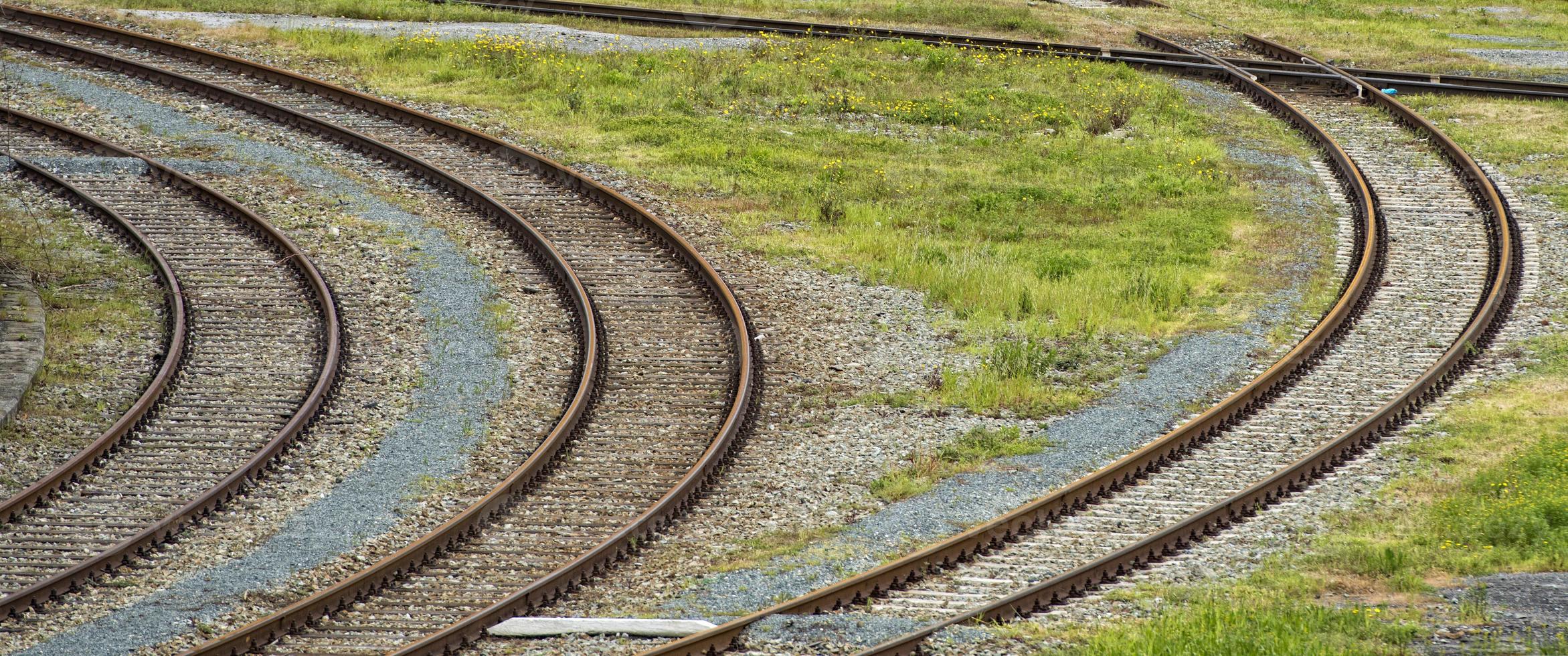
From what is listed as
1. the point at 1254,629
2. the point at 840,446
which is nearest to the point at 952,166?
the point at 840,446

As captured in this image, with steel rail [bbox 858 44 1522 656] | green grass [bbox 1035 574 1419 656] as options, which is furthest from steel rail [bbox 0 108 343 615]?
green grass [bbox 1035 574 1419 656]

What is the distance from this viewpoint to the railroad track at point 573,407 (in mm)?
10688

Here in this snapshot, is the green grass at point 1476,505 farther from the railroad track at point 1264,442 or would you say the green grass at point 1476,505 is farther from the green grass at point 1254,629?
the green grass at point 1254,629

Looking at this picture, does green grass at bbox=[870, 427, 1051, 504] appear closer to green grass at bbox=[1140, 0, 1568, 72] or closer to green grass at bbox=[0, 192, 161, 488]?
green grass at bbox=[0, 192, 161, 488]

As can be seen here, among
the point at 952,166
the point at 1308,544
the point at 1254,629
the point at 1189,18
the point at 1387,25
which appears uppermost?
the point at 1387,25

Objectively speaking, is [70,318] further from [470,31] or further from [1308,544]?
[470,31]

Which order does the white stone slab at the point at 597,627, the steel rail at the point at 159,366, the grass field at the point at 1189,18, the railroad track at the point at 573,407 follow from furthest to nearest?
1. the grass field at the point at 1189,18
2. the steel rail at the point at 159,366
3. the railroad track at the point at 573,407
4. the white stone slab at the point at 597,627

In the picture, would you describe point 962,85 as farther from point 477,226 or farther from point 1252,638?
point 1252,638

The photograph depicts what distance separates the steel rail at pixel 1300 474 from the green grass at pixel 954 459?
6.62 feet

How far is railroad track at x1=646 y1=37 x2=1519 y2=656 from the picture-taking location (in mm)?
10867

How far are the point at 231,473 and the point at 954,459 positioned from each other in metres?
6.13

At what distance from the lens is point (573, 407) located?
13875 millimetres

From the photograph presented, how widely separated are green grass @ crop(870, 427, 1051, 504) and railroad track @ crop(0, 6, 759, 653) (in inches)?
59.7

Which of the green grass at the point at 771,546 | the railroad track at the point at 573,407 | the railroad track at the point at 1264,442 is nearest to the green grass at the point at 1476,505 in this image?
the railroad track at the point at 1264,442
